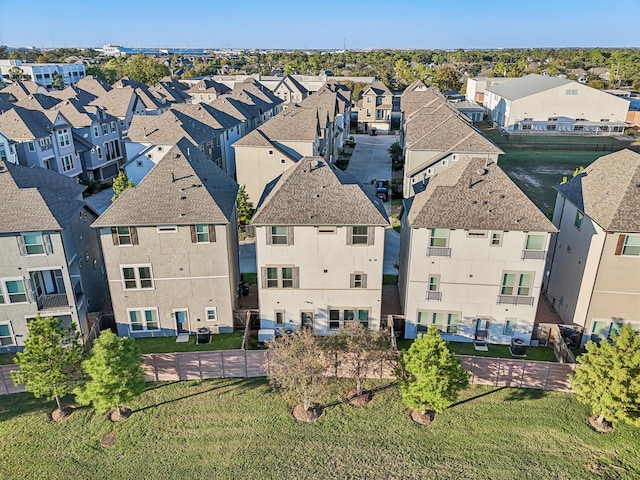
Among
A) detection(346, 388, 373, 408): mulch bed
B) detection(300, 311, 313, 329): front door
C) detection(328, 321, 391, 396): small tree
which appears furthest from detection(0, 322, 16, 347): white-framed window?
detection(346, 388, 373, 408): mulch bed

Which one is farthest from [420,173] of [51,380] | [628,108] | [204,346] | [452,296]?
[628,108]

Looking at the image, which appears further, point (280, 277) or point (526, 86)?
point (526, 86)

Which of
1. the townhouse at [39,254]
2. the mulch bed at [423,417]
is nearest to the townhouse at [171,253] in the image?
the townhouse at [39,254]

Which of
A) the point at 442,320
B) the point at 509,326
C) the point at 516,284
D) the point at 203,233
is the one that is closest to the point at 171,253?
the point at 203,233

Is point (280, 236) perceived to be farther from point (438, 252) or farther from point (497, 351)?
point (497, 351)

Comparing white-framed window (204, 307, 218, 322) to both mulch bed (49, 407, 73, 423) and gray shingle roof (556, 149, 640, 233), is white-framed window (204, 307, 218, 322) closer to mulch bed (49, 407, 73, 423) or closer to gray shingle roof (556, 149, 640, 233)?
mulch bed (49, 407, 73, 423)

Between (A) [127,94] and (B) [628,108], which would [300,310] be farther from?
(B) [628,108]
